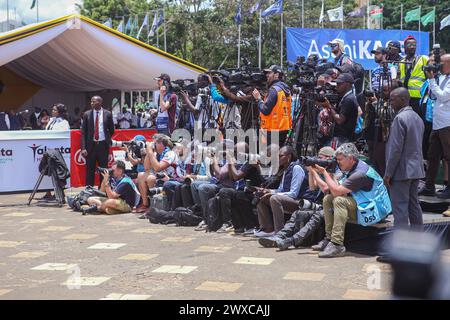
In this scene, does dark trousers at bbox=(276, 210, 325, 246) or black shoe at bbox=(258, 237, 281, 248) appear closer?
dark trousers at bbox=(276, 210, 325, 246)

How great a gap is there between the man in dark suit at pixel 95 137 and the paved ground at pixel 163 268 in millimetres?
2733

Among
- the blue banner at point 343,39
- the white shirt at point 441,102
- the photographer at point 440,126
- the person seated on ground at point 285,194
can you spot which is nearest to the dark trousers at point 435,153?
the photographer at point 440,126

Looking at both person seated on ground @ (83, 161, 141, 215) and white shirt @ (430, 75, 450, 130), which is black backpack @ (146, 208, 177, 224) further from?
white shirt @ (430, 75, 450, 130)

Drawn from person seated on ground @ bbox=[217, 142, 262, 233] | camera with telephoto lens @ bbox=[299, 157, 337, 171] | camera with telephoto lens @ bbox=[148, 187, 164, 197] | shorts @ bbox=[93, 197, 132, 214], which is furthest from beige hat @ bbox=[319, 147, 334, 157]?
shorts @ bbox=[93, 197, 132, 214]

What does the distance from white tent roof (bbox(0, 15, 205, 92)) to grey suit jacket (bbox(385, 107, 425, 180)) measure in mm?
8916

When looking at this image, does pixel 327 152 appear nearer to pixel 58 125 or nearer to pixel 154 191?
pixel 154 191

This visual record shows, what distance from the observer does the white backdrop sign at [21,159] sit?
37.8 ft

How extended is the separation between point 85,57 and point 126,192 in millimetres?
7404

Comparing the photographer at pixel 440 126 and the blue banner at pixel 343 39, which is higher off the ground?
the blue banner at pixel 343 39

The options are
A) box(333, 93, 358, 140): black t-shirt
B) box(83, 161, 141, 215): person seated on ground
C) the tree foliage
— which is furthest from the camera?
the tree foliage

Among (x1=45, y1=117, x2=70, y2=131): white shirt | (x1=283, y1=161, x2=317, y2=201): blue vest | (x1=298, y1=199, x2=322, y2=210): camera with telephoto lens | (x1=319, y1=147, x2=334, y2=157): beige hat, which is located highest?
(x1=45, y1=117, x2=70, y2=131): white shirt

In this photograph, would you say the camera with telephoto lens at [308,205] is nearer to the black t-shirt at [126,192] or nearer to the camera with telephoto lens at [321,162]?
the camera with telephoto lens at [321,162]

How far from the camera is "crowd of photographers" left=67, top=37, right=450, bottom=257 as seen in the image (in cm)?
666

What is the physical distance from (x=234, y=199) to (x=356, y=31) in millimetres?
14716
